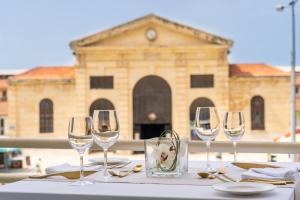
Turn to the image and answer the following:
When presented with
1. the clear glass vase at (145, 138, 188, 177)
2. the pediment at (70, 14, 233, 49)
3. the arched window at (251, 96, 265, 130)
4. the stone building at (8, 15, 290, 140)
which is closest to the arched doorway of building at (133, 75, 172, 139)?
the stone building at (8, 15, 290, 140)

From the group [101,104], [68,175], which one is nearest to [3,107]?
[101,104]

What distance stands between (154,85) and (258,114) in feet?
11.6

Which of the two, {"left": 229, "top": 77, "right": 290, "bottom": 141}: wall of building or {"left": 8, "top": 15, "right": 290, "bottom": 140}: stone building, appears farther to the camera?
{"left": 229, "top": 77, "right": 290, "bottom": 141}: wall of building

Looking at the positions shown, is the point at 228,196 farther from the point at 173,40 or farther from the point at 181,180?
the point at 173,40

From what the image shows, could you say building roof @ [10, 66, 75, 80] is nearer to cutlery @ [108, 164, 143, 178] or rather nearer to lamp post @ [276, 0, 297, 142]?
lamp post @ [276, 0, 297, 142]

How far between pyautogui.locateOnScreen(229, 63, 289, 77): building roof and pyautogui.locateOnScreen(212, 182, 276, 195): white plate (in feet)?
54.7

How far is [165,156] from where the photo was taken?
1097 millimetres

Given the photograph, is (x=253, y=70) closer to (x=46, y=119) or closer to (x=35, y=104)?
(x=46, y=119)

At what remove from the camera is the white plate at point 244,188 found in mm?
890

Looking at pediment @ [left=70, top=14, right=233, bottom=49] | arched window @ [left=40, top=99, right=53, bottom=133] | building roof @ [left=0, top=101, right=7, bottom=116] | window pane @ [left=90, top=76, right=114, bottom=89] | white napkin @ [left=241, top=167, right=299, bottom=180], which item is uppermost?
pediment @ [left=70, top=14, right=233, bottom=49]

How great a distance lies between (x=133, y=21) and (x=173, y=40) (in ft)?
4.45

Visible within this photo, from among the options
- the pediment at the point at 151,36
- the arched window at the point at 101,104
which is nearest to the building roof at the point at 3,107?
the arched window at the point at 101,104

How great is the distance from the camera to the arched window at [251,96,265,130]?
58.4ft

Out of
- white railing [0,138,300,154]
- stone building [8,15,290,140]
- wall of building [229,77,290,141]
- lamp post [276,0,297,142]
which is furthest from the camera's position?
wall of building [229,77,290,141]
